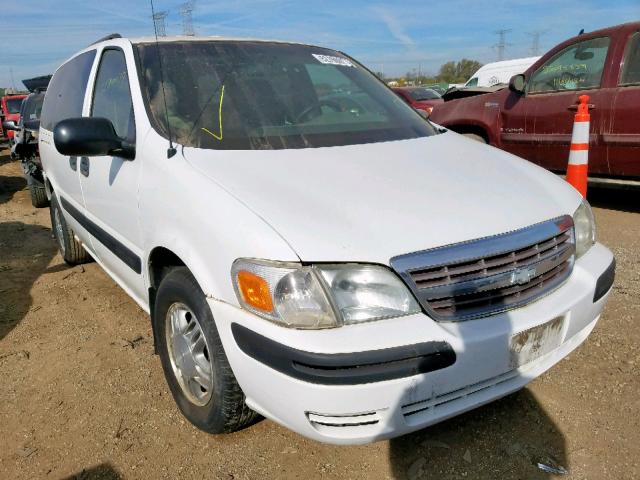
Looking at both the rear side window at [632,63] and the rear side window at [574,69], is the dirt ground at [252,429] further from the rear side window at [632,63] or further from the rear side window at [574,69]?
the rear side window at [574,69]

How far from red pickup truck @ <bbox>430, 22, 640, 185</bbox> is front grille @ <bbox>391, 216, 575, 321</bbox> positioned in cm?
382

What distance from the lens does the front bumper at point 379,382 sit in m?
1.62

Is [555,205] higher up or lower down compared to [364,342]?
higher up

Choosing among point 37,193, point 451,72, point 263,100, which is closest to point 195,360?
point 263,100

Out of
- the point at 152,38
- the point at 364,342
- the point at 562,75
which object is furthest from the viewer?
the point at 562,75

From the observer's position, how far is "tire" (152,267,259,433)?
1929 millimetres

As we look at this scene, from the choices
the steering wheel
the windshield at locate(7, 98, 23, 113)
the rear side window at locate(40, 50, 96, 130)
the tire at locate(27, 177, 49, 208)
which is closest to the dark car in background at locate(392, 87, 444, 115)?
the tire at locate(27, 177, 49, 208)

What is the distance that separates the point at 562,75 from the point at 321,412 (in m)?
5.32

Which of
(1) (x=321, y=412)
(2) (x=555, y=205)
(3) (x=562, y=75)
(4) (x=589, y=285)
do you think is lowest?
(1) (x=321, y=412)

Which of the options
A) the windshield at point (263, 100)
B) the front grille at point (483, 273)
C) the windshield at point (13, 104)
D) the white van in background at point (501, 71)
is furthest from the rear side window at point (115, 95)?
the windshield at point (13, 104)

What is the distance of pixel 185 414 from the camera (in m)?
2.29

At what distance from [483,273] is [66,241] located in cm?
373

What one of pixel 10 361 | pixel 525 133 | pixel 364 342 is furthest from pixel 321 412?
pixel 525 133

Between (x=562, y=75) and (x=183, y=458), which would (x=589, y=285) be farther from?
(x=562, y=75)
